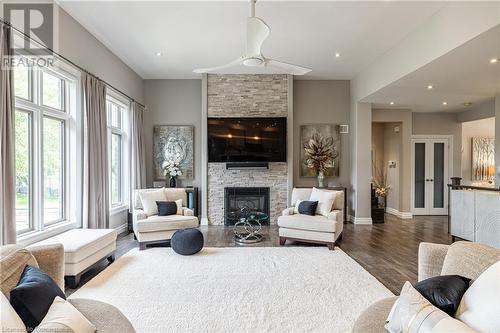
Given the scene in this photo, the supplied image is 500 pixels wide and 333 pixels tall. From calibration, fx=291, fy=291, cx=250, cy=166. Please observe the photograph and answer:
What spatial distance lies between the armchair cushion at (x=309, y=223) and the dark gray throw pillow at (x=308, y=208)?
95mm

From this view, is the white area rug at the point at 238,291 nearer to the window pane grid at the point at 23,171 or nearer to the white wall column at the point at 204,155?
the window pane grid at the point at 23,171

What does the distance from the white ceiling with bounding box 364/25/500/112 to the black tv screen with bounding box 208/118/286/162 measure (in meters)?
2.17

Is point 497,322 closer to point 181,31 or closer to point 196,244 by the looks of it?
point 196,244

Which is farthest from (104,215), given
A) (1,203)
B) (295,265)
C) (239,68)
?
(239,68)

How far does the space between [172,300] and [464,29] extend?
4.34 metres

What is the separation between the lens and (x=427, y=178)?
8.05 meters

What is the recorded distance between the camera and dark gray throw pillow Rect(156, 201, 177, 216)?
4.89m

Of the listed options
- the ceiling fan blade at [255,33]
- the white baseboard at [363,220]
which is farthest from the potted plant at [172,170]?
the white baseboard at [363,220]

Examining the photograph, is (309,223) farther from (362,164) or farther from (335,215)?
(362,164)

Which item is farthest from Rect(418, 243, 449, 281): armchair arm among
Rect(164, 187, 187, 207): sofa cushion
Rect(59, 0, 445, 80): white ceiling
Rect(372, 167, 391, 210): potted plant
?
Rect(372, 167, 391, 210): potted plant

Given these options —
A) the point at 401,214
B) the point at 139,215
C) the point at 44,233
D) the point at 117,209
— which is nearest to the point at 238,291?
the point at 139,215

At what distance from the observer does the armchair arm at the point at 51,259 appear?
6.24 feet

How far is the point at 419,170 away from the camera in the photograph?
805 cm

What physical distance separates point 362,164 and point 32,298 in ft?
21.0
